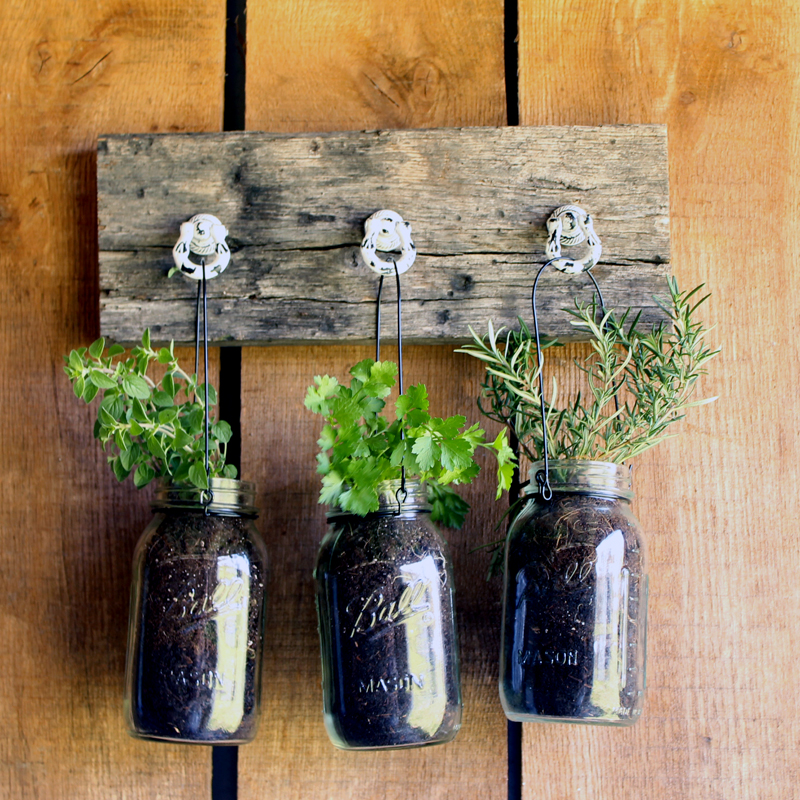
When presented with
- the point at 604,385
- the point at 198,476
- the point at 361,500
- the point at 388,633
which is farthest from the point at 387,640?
the point at 604,385

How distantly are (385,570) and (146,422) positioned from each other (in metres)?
0.28

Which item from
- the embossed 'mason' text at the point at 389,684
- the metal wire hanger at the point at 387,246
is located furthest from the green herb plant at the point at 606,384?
the embossed 'mason' text at the point at 389,684

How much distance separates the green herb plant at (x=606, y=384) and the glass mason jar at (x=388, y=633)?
15cm

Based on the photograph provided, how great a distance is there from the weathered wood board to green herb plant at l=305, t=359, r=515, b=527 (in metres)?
0.14

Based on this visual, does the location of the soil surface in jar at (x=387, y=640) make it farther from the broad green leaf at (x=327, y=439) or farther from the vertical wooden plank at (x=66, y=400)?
the vertical wooden plank at (x=66, y=400)

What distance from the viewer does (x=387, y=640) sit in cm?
70

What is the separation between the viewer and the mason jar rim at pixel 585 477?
734mm

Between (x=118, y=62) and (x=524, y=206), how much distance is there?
1.74 ft

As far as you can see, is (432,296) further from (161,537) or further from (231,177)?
(161,537)

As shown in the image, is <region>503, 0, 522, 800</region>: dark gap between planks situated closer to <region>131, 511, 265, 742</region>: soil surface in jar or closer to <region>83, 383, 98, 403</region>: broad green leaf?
<region>131, 511, 265, 742</region>: soil surface in jar

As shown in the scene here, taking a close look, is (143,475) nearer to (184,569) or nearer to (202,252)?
(184,569)

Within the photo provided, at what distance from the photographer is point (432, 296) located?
839 millimetres

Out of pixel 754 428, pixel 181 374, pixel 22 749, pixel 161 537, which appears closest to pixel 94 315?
pixel 181 374

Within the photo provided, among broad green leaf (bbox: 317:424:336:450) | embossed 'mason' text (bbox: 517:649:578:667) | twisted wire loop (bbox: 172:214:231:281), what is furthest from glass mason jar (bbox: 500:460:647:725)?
twisted wire loop (bbox: 172:214:231:281)
